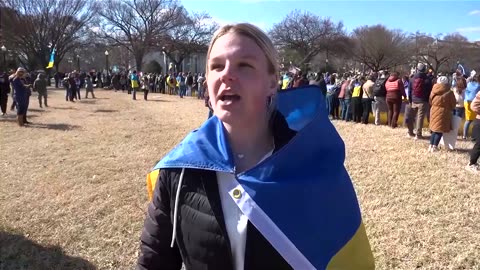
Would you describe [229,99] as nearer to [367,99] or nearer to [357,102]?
[367,99]

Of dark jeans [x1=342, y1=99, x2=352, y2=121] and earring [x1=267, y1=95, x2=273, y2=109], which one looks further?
dark jeans [x1=342, y1=99, x2=352, y2=121]

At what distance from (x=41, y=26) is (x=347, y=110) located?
142 ft

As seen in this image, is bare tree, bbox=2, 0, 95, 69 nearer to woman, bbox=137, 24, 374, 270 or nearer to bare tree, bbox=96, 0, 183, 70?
bare tree, bbox=96, 0, 183, 70

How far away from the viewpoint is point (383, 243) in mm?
4754

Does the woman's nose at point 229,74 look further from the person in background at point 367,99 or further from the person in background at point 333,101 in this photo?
the person in background at point 333,101

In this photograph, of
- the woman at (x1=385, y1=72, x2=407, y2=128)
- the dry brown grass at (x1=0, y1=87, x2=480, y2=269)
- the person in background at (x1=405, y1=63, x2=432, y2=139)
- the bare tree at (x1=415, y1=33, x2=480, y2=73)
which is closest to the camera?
the dry brown grass at (x1=0, y1=87, x2=480, y2=269)

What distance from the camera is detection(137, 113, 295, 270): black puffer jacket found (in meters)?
1.52

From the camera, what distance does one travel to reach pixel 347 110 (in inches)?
566

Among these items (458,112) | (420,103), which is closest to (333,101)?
(420,103)

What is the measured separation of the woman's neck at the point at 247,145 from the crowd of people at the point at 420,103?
7.07 meters

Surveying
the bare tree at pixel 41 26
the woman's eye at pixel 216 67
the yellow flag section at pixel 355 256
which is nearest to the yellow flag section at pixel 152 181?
the woman's eye at pixel 216 67

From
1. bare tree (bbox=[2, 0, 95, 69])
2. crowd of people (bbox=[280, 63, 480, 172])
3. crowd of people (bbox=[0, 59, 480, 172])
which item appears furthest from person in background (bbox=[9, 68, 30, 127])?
bare tree (bbox=[2, 0, 95, 69])

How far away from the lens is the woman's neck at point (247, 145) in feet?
5.49

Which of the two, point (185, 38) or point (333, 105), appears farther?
point (185, 38)
